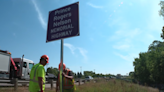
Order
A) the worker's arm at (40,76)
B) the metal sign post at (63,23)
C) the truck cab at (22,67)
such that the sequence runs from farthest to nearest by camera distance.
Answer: the truck cab at (22,67) → the metal sign post at (63,23) → the worker's arm at (40,76)

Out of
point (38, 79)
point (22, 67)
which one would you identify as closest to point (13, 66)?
point (22, 67)

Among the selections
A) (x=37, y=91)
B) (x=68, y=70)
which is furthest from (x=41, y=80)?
(x=68, y=70)

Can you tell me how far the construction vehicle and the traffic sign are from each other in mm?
A: 9103

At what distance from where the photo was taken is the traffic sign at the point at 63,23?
3.72m

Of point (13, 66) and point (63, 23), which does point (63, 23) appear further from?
point (13, 66)

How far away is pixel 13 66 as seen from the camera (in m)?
13.4

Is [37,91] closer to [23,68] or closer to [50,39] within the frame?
[50,39]

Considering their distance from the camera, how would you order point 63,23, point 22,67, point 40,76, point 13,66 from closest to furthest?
point 40,76
point 63,23
point 13,66
point 22,67

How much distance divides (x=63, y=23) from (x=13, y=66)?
11.4 meters

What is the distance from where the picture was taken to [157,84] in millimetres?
41188

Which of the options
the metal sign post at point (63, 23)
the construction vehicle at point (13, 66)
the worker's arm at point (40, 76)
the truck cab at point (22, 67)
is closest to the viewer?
the worker's arm at point (40, 76)

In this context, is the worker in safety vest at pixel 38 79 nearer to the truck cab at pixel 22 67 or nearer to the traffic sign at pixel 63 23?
the traffic sign at pixel 63 23

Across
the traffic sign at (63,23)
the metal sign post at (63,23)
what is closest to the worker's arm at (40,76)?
the metal sign post at (63,23)

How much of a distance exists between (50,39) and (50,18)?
0.66 m
